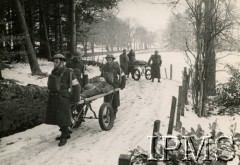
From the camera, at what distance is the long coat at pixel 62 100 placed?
292 inches

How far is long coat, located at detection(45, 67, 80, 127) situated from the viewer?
742 cm

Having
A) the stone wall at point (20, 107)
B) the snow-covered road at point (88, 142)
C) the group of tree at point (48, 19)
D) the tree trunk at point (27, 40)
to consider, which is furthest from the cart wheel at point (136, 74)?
the stone wall at point (20, 107)

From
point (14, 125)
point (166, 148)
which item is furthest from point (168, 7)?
point (166, 148)

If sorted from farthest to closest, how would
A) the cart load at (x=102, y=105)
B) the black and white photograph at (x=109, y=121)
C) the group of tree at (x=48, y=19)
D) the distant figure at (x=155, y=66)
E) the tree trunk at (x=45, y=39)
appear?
the tree trunk at (x=45, y=39)
the group of tree at (x=48, y=19)
the distant figure at (x=155, y=66)
the cart load at (x=102, y=105)
the black and white photograph at (x=109, y=121)

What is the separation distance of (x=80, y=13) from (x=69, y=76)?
56.3 ft

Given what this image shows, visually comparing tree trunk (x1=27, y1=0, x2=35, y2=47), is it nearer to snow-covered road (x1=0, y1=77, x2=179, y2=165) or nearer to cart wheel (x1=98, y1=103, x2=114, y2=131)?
snow-covered road (x1=0, y1=77, x2=179, y2=165)

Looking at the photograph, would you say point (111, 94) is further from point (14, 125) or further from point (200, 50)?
point (200, 50)

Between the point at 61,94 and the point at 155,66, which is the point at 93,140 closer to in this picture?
the point at 61,94

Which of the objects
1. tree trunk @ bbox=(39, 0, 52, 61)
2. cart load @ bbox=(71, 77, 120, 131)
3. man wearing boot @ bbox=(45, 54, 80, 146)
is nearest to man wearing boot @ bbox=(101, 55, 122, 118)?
cart load @ bbox=(71, 77, 120, 131)

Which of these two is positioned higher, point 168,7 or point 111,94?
point 168,7

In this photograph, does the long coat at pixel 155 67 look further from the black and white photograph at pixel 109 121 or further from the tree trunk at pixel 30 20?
the tree trunk at pixel 30 20

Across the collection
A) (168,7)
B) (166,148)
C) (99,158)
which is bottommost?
(99,158)

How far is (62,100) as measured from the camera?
24.4 feet

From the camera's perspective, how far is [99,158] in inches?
263
